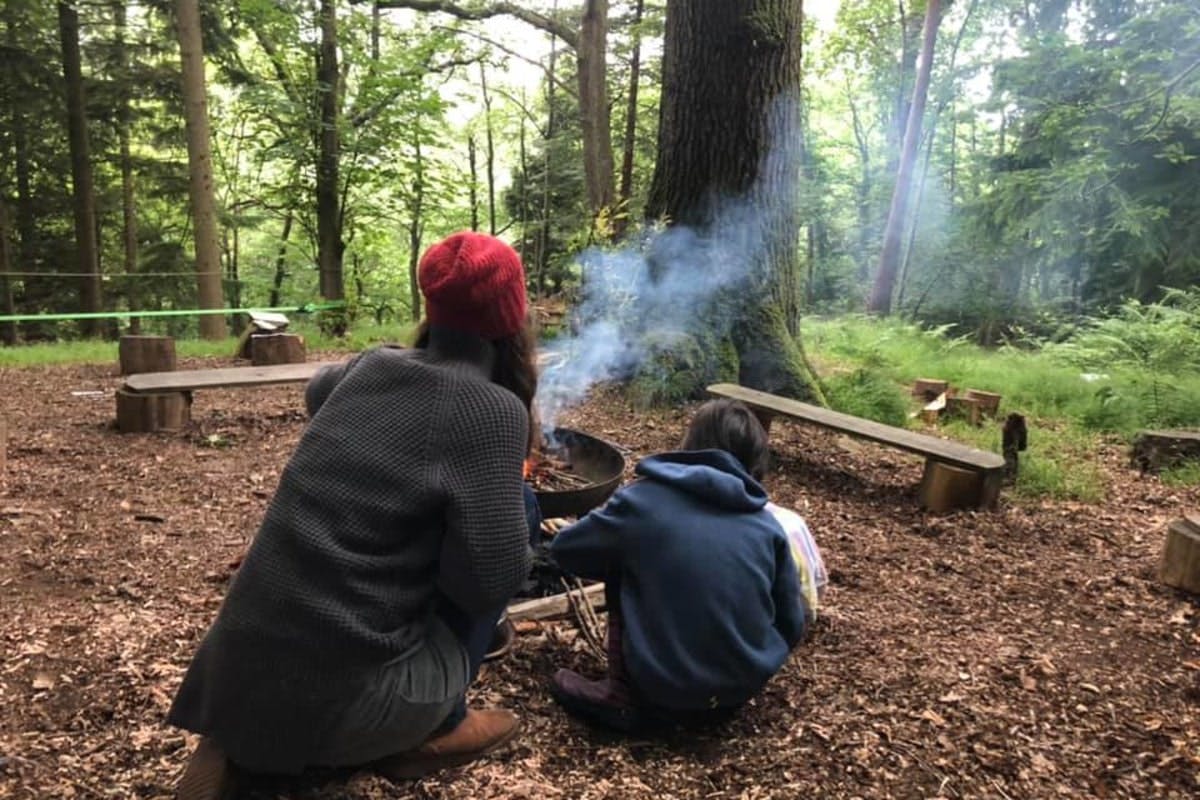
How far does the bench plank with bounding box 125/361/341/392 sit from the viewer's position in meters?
5.00

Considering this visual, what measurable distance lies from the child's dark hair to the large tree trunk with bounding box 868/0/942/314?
11960mm

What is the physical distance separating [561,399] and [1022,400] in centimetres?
443

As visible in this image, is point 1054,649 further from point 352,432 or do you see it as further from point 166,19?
point 166,19

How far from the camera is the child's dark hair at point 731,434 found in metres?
2.35

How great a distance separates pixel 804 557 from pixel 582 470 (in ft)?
5.03

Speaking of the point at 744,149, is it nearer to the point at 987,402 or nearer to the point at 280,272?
the point at 987,402

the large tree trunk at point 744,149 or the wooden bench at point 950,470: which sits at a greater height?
the large tree trunk at point 744,149

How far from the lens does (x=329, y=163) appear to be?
1253cm

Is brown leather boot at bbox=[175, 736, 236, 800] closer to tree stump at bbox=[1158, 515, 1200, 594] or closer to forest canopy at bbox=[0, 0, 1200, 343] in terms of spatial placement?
tree stump at bbox=[1158, 515, 1200, 594]

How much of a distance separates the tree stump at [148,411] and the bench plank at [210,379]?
0.06 metres

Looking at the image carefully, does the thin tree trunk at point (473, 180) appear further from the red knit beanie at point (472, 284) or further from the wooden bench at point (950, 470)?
the red knit beanie at point (472, 284)

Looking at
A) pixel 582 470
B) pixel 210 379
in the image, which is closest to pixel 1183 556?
pixel 582 470

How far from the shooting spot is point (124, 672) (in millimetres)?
2365

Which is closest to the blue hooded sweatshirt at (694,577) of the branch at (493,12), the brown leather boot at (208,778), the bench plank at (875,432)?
the brown leather boot at (208,778)
